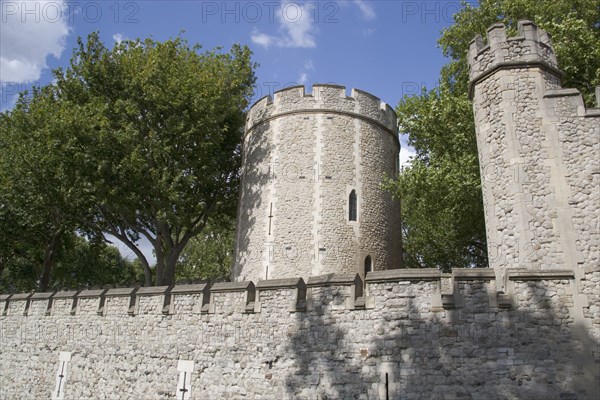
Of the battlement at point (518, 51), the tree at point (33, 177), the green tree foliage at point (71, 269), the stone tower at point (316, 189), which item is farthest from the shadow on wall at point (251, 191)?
the green tree foliage at point (71, 269)

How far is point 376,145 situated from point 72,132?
10.4 meters

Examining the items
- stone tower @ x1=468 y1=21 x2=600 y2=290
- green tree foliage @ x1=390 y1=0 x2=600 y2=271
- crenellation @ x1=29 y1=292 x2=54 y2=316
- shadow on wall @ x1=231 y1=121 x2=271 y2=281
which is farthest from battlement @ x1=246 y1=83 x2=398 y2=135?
crenellation @ x1=29 y1=292 x2=54 y2=316

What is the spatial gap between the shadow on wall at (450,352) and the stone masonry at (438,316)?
2cm

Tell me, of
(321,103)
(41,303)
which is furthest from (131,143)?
(321,103)

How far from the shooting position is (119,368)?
10297mm

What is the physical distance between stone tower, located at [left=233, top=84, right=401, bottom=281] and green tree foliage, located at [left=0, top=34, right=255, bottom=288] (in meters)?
1.99

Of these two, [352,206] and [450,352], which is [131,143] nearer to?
[352,206]

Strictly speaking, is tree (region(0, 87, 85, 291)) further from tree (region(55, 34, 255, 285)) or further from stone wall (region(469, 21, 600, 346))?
stone wall (region(469, 21, 600, 346))

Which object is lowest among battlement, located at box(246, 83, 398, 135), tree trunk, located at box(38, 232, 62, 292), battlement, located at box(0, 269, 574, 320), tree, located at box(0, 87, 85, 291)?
battlement, located at box(0, 269, 574, 320)

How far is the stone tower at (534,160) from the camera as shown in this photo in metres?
7.36

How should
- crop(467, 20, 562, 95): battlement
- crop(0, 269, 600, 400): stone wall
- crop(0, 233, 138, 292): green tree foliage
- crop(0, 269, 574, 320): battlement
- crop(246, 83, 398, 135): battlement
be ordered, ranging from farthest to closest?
crop(0, 233, 138, 292): green tree foliage
crop(246, 83, 398, 135): battlement
crop(467, 20, 562, 95): battlement
crop(0, 269, 574, 320): battlement
crop(0, 269, 600, 400): stone wall

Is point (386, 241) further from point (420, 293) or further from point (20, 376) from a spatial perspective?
point (20, 376)

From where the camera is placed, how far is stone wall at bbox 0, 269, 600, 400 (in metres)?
6.62

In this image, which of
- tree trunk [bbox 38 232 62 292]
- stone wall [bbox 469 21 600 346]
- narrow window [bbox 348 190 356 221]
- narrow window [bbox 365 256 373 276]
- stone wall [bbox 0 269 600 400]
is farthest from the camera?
tree trunk [bbox 38 232 62 292]
